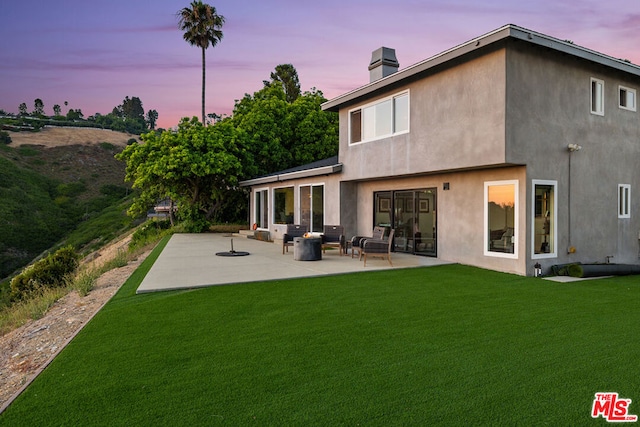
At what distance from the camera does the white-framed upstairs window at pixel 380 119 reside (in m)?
11.9

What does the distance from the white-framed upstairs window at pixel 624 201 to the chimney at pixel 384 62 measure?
723 cm

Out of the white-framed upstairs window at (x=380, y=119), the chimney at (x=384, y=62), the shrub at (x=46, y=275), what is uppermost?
the chimney at (x=384, y=62)

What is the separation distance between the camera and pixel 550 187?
381 inches

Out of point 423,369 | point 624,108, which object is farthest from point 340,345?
point 624,108

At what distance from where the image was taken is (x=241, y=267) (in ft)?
33.8

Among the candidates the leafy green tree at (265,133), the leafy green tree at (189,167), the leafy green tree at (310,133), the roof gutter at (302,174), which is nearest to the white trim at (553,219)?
the roof gutter at (302,174)

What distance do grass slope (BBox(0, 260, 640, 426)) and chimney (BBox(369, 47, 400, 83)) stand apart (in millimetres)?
8798

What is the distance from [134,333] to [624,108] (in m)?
12.7

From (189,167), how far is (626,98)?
18.2 metres

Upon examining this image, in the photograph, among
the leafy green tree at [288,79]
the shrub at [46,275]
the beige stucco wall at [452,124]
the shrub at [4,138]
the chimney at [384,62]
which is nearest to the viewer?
the beige stucco wall at [452,124]

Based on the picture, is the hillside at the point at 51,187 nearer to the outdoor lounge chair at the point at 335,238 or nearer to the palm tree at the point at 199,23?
the palm tree at the point at 199,23

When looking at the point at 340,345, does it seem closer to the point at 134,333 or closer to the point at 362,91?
the point at 134,333

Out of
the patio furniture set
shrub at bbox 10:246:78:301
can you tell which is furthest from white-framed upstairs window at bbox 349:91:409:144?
shrub at bbox 10:246:78:301

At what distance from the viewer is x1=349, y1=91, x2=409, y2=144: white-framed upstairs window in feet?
39.0
